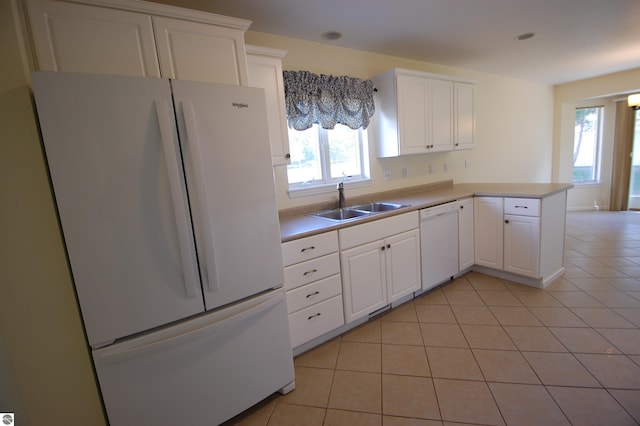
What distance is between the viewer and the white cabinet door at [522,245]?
8.54 feet

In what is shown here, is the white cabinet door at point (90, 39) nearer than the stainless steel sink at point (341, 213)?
Yes

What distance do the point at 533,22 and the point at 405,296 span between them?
263 cm

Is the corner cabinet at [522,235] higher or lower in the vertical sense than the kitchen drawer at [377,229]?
lower

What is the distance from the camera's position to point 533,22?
2549 mm

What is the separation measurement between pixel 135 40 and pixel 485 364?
258 centimetres

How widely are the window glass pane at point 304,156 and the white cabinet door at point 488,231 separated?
1.65 meters

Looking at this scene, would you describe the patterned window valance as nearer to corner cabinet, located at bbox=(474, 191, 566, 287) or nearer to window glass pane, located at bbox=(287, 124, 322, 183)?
window glass pane, located at bbox=(287, 124, 322, 183)

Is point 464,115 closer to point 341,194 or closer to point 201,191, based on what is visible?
point 341,194

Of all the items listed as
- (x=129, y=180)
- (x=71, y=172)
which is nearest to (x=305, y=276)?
(x=129, y=180)

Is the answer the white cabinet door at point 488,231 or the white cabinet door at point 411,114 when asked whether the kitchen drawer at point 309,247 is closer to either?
the white cabinet door at point 411,114

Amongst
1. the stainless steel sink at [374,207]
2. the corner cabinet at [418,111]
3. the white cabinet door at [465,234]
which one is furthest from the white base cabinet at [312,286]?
the white cabinet door at [465,234]

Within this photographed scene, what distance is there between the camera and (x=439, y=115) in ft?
10.1

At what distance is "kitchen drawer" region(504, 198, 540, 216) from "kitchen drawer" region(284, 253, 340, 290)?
1.80 meters

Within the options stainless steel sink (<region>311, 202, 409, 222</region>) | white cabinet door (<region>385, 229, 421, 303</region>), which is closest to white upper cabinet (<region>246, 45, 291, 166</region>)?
stainless steel sink (<region>311, 202, 409, 222</region>)
